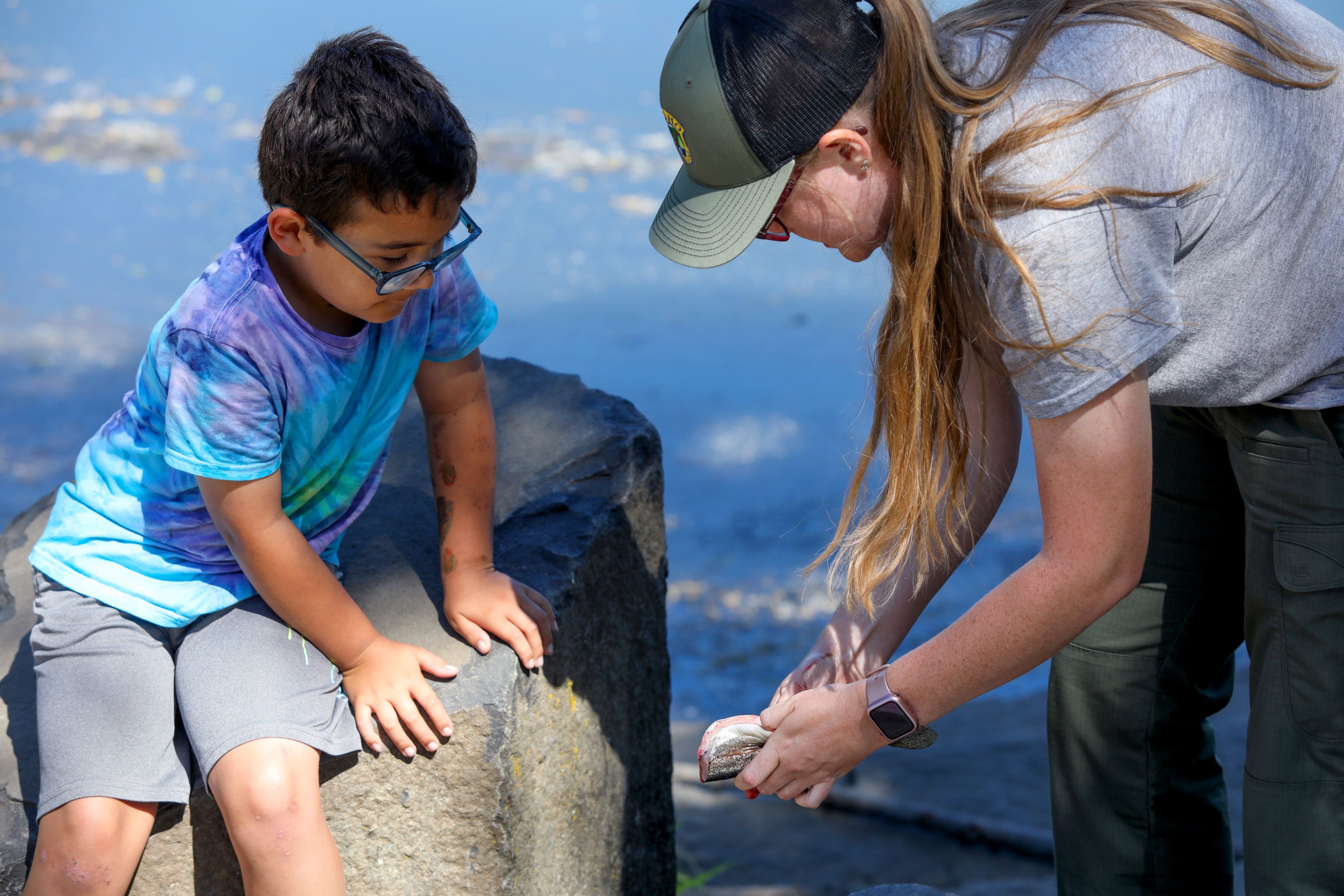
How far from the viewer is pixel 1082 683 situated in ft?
5.32

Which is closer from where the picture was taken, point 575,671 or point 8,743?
point 8,743

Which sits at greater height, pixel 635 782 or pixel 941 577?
pixel 941 577

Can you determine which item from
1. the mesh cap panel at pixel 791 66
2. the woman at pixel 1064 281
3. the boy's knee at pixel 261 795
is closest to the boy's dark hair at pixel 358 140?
the woman at pixel 1064 281

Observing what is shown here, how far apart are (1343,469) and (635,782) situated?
3.92ft

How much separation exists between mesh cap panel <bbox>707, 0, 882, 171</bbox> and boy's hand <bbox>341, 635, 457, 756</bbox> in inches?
31.5

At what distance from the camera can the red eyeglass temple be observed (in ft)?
3.74

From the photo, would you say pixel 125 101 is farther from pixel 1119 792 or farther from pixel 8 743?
pixel 1119 792

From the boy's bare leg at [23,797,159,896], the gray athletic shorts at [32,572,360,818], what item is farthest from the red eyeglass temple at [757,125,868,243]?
the boy's bare leg at [23,797,159,896]

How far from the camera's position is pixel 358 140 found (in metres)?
1.32

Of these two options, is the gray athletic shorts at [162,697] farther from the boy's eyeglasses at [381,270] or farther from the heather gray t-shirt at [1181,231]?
the heather gray t-shirt at [1181,231]

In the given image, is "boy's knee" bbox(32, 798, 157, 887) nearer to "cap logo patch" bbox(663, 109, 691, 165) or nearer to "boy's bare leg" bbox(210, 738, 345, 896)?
"boy's bare leg" bbox(210, 738, 345, 896)

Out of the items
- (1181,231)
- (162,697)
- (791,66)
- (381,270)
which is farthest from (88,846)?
(1181,231)

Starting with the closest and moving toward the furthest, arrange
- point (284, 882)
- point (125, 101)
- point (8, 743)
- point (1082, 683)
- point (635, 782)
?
point (284, 882)
point (8, 743)
point (1082, 683)
point (635, 782)
point (125, 101)

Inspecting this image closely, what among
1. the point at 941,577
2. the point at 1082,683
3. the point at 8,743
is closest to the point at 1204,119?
the point at 941,577
